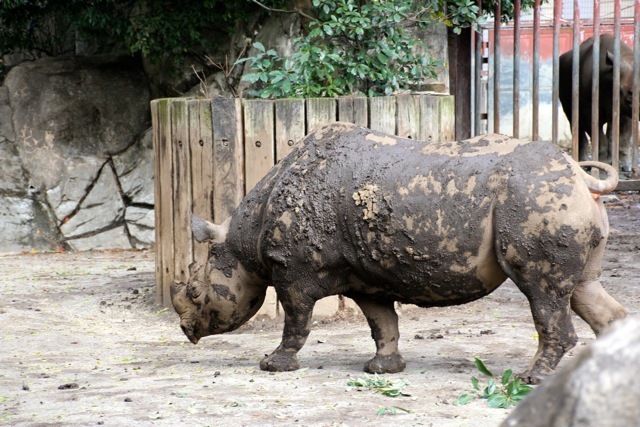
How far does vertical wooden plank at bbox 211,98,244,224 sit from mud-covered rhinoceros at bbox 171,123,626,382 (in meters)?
1.34

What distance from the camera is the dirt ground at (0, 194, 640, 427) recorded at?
171 inches

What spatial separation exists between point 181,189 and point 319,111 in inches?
47.3

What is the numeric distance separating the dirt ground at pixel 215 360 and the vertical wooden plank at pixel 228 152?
91 cm

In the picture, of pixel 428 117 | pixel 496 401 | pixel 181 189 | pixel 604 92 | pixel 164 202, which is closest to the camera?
pixel 496 401

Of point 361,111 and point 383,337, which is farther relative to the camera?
point 361,111

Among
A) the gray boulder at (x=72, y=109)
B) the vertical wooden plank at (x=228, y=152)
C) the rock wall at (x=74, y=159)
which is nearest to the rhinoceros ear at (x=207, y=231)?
the vertical wooden plank at (x=228, y=152)

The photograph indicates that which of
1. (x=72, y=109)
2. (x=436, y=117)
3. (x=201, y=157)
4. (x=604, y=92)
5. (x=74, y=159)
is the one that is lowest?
(x=74, y=159)

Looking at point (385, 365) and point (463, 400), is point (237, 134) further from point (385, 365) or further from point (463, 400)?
point (463, 400)

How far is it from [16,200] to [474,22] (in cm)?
586

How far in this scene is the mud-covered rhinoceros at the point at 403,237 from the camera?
15.2 ft

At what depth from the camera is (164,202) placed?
741 cm

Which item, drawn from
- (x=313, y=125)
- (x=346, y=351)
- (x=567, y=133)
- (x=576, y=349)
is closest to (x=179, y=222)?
(x=313, y=125)

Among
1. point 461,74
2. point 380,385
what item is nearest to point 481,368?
point 380,385

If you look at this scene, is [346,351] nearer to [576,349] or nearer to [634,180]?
[576,349]
